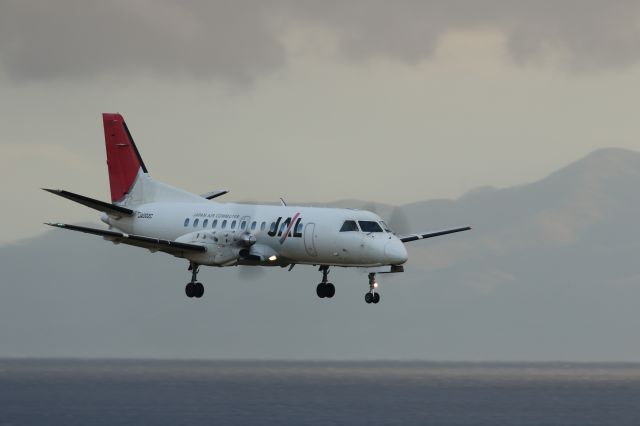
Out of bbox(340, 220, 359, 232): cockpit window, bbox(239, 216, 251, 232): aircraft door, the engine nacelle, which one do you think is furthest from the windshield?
bbox(239, 216, 251, 232): aircraft door

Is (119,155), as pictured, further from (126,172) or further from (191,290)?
(191,290)

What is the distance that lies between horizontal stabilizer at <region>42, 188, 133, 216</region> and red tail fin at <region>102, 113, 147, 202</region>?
238cm

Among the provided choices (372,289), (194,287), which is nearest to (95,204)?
(194,287)

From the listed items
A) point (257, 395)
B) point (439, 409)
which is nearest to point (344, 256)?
point (439, 409)

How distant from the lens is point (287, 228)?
72.5 m

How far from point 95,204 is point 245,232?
1052 cm

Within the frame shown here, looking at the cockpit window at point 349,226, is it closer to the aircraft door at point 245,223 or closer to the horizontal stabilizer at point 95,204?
the aircraft door at point 245,223

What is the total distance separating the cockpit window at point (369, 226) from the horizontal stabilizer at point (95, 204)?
54.2 ft

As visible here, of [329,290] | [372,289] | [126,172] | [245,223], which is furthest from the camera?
[126,172]

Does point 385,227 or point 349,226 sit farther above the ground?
point 385,227

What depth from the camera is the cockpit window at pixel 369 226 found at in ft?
232

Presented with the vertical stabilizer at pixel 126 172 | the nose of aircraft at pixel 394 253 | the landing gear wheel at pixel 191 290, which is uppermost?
the vertical stabilizer at pixel 126 172

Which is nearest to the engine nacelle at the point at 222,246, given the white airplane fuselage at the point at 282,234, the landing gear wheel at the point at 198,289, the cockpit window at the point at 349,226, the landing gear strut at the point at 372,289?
the white airplane fuselage at the point at 282,234

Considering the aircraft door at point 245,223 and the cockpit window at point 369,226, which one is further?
the aircraft door at point 245,223
